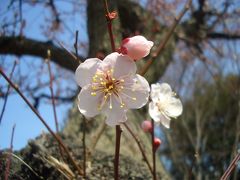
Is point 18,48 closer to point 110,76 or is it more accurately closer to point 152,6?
point 152,6

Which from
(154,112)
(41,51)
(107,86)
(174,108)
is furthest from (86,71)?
(41,51)

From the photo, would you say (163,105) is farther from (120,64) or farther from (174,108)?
(120,64)

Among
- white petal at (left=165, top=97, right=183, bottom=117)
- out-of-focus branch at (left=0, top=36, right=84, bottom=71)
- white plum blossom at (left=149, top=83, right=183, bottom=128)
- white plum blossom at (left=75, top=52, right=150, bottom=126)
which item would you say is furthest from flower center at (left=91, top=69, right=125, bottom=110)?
out-of-focus branch at (left=0, top=36, right=84, bottom=71)

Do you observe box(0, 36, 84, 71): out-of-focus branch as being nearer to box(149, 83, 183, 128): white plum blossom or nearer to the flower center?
box(149, 83, 183, 128): white plum blossom

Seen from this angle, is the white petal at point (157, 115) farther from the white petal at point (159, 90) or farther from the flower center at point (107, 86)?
the flower center at point (107, 86)

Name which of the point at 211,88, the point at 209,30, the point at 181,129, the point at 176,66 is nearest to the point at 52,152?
the point at 209,30

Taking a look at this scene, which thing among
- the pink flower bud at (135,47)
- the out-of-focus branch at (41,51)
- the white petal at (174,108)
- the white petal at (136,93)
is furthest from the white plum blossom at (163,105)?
the out-of-focus branch at (41,51)

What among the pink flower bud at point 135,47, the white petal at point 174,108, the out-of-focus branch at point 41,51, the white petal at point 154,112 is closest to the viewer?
the pink flower bud at point 135,47
